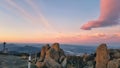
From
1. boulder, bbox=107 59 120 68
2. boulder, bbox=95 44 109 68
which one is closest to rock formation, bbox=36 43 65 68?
boulder, bbox=95 44 109 68

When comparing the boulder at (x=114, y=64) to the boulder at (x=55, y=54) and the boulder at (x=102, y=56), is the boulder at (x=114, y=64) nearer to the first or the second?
the boulder at (x=102, y=56)

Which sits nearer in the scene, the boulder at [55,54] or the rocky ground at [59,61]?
the rocky ground at [59,61]

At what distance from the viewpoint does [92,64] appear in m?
45.2

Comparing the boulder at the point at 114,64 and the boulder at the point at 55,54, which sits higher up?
the boulder at the point at 55,54

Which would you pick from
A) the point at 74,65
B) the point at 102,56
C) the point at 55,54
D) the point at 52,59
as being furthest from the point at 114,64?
the point at 55,54

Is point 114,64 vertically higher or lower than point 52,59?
lower

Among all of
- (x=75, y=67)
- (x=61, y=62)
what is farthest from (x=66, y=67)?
(x=75, y=67)

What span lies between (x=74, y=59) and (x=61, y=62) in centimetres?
983

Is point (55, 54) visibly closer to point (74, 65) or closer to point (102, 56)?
point (74, 65)

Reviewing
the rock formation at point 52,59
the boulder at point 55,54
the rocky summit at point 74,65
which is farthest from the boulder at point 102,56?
the boulder at point 55,54

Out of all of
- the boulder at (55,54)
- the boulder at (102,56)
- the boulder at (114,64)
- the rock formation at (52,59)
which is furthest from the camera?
the boulder at (55,54)

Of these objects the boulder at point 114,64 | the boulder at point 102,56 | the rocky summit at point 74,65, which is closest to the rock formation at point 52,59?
the rocky summit at point 74,65

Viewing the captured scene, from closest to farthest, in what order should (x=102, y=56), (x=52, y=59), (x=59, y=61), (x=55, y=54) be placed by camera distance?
(x=52, y=59)
(x=102, y=56)
(x=59, y=61)
(x=55, y=54)

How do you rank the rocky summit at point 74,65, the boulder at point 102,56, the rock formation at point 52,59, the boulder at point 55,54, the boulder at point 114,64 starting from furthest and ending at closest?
the boulder at point 55,54
the boulder at point 102,56
the rocky summit at point 74,65
the boulder at point 114,64
the rock formation at point 52,59
